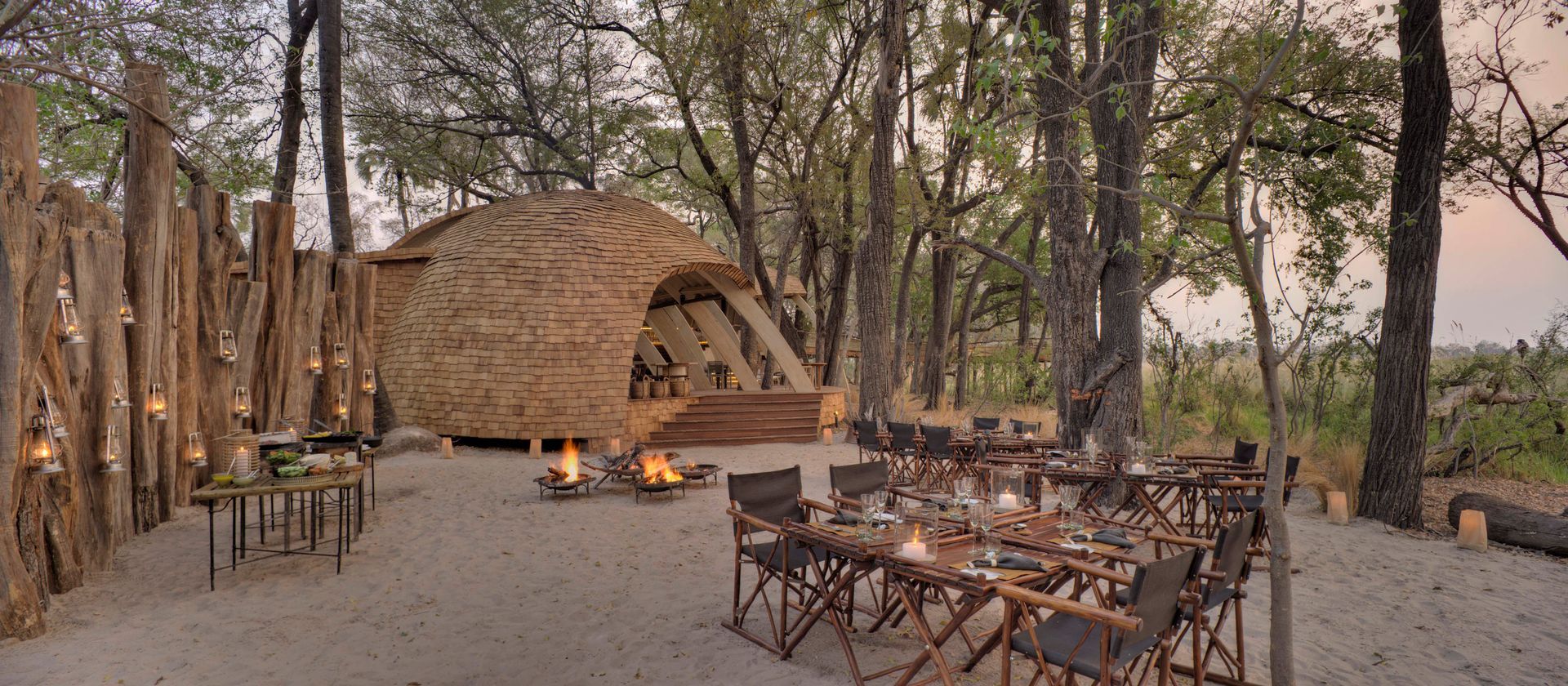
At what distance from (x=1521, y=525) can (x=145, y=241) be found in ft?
41.4

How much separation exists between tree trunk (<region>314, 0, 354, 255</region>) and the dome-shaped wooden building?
37.3 inches

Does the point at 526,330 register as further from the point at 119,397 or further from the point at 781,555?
the point at 781,555

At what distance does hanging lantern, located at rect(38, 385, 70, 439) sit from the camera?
430 centimetres

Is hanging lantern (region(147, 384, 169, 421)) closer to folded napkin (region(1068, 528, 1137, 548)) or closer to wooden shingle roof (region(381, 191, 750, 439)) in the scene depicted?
wooden shingle roof (region(381, 191, 750, 439))

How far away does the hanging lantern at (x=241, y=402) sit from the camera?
7266 millimetres

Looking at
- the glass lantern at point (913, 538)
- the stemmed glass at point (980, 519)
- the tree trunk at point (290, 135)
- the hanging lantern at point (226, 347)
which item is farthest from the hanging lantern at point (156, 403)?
the tree trunk at point (290, 135)

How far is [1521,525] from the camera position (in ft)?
22.3

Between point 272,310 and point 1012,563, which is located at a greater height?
point 272,310

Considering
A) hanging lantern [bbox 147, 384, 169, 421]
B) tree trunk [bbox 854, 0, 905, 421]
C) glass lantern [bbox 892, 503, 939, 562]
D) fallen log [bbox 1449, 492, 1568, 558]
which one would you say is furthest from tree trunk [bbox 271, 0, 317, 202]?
fallen log [bbox 1449, 492, 1568, 558]

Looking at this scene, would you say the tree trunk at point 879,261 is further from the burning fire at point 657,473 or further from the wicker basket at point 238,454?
the wicker basket at point 238,454

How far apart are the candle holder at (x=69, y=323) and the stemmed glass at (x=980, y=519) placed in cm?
568

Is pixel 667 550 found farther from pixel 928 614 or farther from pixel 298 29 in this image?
pixel 298 29

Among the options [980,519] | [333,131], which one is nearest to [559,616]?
[980,519]

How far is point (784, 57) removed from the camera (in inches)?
615
